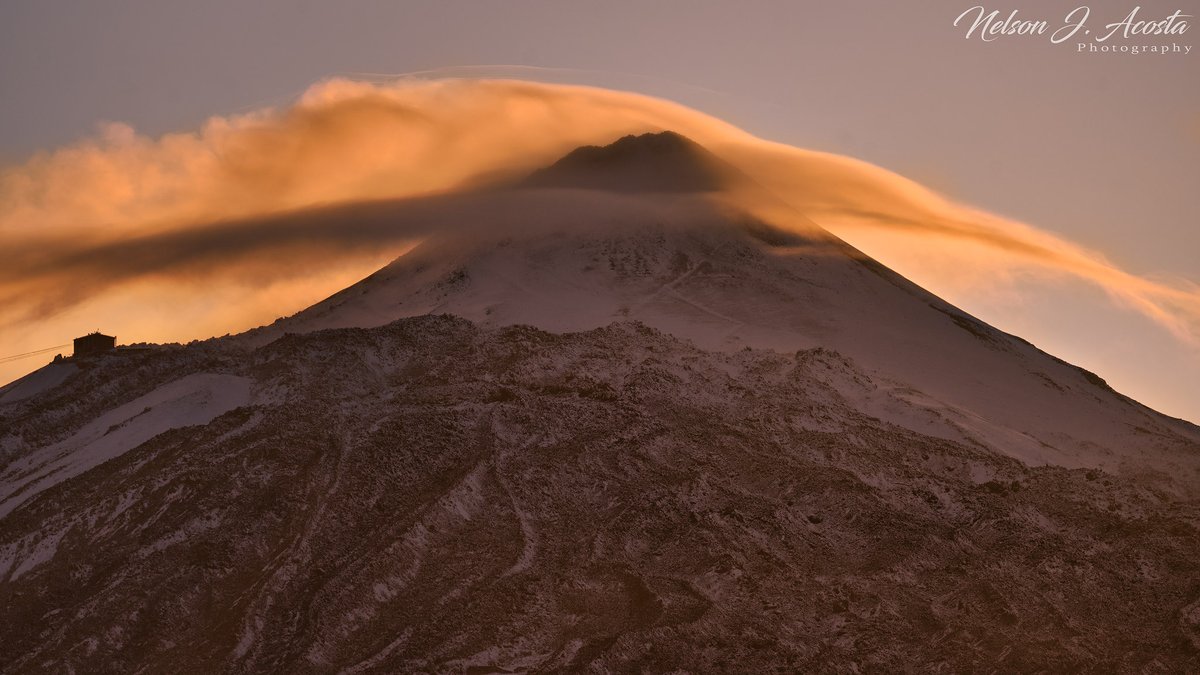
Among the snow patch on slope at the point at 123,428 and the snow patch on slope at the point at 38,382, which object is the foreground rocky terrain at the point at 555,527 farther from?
the snow patch on slope at the point at 38,382

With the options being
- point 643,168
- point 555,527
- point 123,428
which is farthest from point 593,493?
point 643,168

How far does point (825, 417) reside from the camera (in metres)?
85.5

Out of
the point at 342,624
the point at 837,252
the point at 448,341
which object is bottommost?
the point at 342,624

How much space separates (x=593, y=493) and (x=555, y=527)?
348cm

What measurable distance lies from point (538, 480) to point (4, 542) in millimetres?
25420

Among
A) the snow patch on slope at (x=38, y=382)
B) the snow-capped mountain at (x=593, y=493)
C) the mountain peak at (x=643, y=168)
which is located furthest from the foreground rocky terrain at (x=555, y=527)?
the mountain peak at (x=643, y=168)

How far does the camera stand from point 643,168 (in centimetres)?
13200

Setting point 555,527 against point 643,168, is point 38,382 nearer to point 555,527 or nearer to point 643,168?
point 555,527

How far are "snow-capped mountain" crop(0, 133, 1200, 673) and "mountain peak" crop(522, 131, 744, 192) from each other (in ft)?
69.1

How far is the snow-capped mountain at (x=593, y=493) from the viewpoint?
66.7 m

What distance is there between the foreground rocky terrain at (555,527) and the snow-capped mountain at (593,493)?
0.54ft

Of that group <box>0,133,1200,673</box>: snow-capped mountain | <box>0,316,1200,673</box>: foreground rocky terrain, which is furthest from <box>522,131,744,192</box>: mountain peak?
<box>0,316,1200,673</box>: foreground rocky terrain

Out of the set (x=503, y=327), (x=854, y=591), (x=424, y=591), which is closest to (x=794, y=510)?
(x=854, y=591)

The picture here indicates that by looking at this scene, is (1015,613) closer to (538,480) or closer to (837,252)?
(538,480)
